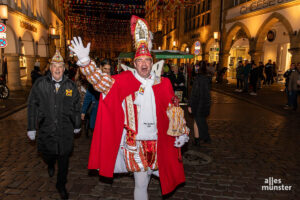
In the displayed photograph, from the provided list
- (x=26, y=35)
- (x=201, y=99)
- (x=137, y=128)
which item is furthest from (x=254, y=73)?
(x=26, y=35)

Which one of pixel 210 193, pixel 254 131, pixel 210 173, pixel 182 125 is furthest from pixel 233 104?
pixel 182 125

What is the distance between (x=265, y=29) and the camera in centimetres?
1836

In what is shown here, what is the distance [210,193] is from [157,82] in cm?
210

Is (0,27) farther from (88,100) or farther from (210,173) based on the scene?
(210,173)

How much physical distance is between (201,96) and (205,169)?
1.82m

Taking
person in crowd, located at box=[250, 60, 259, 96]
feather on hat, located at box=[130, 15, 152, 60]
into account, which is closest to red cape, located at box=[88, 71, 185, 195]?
feather on hat, located at box=[130, 15, 152, 60]

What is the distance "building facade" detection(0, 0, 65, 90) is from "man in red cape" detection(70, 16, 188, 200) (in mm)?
14639

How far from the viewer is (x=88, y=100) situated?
5.29 metres

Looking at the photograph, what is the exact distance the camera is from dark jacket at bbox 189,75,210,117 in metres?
5.92

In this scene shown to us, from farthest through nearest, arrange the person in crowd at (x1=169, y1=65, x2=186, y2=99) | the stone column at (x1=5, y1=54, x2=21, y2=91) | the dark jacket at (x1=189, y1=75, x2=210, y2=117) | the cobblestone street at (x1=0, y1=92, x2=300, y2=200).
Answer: the stone column at (x1=5, y1=54, x2=21, y2=91)
the person in crowd at (x1=169, y1=65, x2=186, y2=99)
the dark jacket at (x1=189, y1=75, x2=210, y2=117)
the cobblestone street at (x1=0, y1=92, x2=300, y2=200)

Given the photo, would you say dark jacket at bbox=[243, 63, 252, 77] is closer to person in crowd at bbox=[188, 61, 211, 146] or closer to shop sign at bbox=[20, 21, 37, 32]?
person in crowd at bbox=[188, 61, 211, 146]

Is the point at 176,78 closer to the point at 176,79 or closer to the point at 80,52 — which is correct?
the point at 176,79

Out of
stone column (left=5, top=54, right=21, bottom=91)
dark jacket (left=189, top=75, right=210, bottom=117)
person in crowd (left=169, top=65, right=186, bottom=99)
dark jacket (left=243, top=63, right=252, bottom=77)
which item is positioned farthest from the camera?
stone column (left=5, top=54, right=21, bottom=91)

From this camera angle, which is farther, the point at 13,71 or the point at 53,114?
the point at 13,71
